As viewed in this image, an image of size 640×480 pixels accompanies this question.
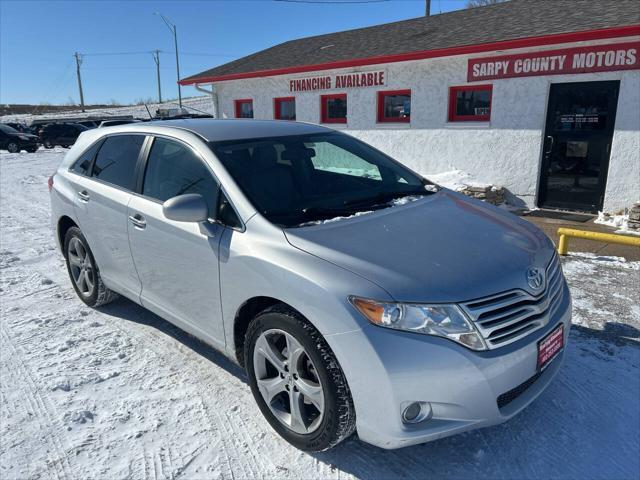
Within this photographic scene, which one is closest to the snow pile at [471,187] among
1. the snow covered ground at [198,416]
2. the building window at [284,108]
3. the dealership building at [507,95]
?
the dealership building at [507,95]

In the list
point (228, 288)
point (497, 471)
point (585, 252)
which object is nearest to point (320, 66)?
point (585, 252)

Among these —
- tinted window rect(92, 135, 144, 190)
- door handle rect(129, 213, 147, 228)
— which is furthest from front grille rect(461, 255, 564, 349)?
tinted window rect(92, 135, 144, 190)

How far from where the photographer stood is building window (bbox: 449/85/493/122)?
966 cm

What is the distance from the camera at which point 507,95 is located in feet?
29.8

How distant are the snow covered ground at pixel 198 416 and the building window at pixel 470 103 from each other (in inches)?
244

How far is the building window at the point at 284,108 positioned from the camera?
1363 centimetres

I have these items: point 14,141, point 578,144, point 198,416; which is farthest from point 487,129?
point 14,141

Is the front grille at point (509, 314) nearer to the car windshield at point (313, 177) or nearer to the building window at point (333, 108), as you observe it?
the car windshield at point (313, 177)

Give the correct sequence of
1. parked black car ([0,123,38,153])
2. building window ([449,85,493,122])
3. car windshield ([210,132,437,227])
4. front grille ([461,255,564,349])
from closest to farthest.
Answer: front grille ([461,255,564,349]), car windshield ([210,132,437,227]), building window ([449,85,493,122]), parked black car ([0,123,38,153])

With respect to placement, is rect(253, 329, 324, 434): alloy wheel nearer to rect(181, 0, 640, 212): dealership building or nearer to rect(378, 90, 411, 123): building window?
rect(181, 0, 640, 212): dealership building

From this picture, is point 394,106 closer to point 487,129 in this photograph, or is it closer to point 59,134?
point 487,129

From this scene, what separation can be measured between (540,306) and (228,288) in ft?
5.45

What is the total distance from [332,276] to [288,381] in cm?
69

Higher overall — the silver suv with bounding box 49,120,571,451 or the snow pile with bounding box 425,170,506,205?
the silver suv with bounding box 49,120,571,451
